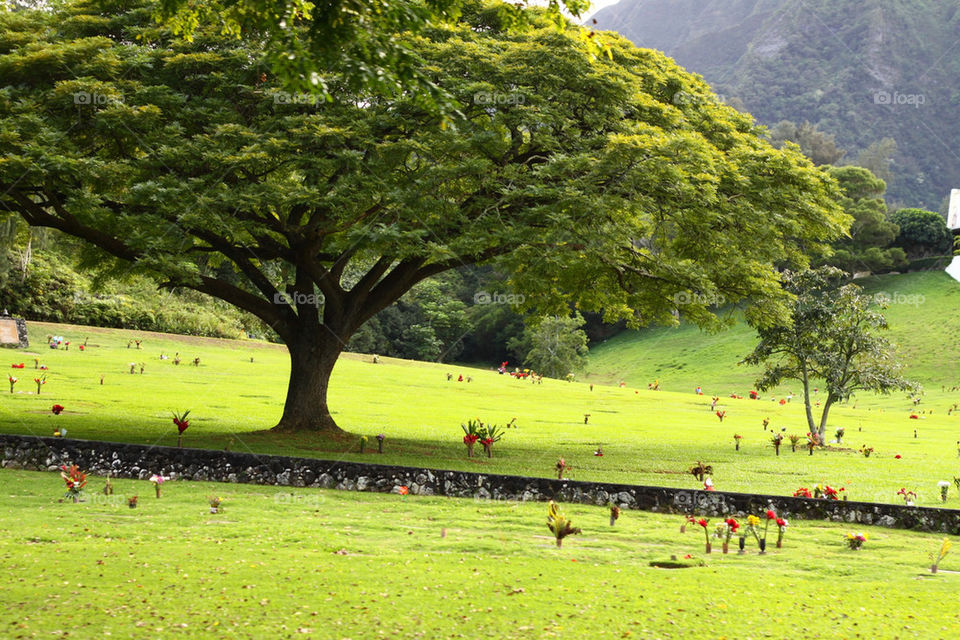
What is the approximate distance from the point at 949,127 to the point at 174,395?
193m

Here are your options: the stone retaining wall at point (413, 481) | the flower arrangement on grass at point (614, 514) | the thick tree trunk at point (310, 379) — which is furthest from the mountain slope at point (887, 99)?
the flower arrangement on grass at point (614, 514)

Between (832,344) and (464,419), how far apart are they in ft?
46.1

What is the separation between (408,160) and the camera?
1961cm

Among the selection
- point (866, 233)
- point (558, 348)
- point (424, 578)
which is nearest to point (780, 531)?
point (424, 578)

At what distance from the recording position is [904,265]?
84188 mm

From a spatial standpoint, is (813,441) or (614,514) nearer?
(614,514)

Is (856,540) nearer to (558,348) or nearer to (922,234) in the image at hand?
(558,348)

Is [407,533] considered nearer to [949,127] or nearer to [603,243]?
[603,243]

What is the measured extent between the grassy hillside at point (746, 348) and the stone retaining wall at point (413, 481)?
51.0 metres

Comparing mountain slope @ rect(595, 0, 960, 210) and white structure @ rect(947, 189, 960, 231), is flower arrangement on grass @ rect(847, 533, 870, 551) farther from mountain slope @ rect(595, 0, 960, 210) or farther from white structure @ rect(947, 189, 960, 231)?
mountain slope @ rect(595, 0, 960, 210)

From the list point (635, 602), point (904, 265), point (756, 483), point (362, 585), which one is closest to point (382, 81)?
point (362, 585)

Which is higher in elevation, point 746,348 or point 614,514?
point 746,348

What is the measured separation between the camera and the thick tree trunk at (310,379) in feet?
76.6

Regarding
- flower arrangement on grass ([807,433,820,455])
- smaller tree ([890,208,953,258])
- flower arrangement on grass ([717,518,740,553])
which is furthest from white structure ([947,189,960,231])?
flower arrangement on grass ([717,518,740,553])
